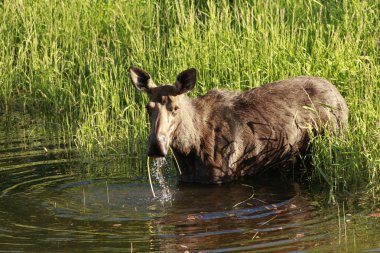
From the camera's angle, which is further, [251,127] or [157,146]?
[251,127]

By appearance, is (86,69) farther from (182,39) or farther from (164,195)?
(164,195)

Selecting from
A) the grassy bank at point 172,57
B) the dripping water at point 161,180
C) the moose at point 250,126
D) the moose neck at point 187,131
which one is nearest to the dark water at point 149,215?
the dripping water at point 161,180

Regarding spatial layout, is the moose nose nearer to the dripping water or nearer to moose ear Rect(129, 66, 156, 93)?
the dripping water

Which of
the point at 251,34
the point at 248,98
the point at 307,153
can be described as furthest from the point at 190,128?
the point at 251,34

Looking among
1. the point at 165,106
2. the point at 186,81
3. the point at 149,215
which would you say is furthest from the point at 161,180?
the point at 149,215

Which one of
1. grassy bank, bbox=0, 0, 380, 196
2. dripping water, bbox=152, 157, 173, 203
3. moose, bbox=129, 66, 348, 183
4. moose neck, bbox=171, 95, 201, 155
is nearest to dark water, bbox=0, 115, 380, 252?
dripping water, bbox=152, 157, 173, 203

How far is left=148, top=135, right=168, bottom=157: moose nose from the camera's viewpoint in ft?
32.7

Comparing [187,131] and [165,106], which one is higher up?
[165,106]

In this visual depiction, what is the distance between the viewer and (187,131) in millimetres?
10703

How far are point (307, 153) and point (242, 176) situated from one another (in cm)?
89

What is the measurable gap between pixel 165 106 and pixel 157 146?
0.56 m

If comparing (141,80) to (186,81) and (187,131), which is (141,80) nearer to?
(186,81)

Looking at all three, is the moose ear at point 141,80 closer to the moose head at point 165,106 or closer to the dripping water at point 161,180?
the moose head at point 165,106

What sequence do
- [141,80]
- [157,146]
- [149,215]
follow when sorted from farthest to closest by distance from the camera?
[141,80] < [157,146] < [149,215]
